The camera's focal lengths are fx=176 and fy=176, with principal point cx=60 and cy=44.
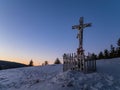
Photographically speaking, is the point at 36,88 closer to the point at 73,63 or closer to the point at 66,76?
the point at 66,76

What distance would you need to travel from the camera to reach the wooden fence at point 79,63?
13594 millimetres

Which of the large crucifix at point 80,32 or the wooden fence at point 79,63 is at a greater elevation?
the large crucifix at point 80,32

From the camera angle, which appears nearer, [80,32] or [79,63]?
[79,63]

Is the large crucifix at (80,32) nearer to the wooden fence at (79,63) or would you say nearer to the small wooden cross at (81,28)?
the small wooden cross at (81,28)

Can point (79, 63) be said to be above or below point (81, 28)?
below

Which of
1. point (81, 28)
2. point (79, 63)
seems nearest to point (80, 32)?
point (81, 28)

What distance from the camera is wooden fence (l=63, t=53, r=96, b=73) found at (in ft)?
44.6

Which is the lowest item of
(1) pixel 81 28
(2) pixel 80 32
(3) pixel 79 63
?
(3) pixel 79 63

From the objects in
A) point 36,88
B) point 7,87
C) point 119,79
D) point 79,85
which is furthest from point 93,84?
point 7,87

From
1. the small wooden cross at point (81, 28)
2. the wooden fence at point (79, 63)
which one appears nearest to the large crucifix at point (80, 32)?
the small wooden cross at point (81, 28)

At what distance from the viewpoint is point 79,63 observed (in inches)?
544

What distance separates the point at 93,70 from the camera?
549 inches

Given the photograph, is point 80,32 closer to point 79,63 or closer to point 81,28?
point 81,28

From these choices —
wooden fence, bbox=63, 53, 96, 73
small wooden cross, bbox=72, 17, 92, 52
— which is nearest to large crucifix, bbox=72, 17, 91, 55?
small wooden cross, bbox=72, 17, 92, 52
